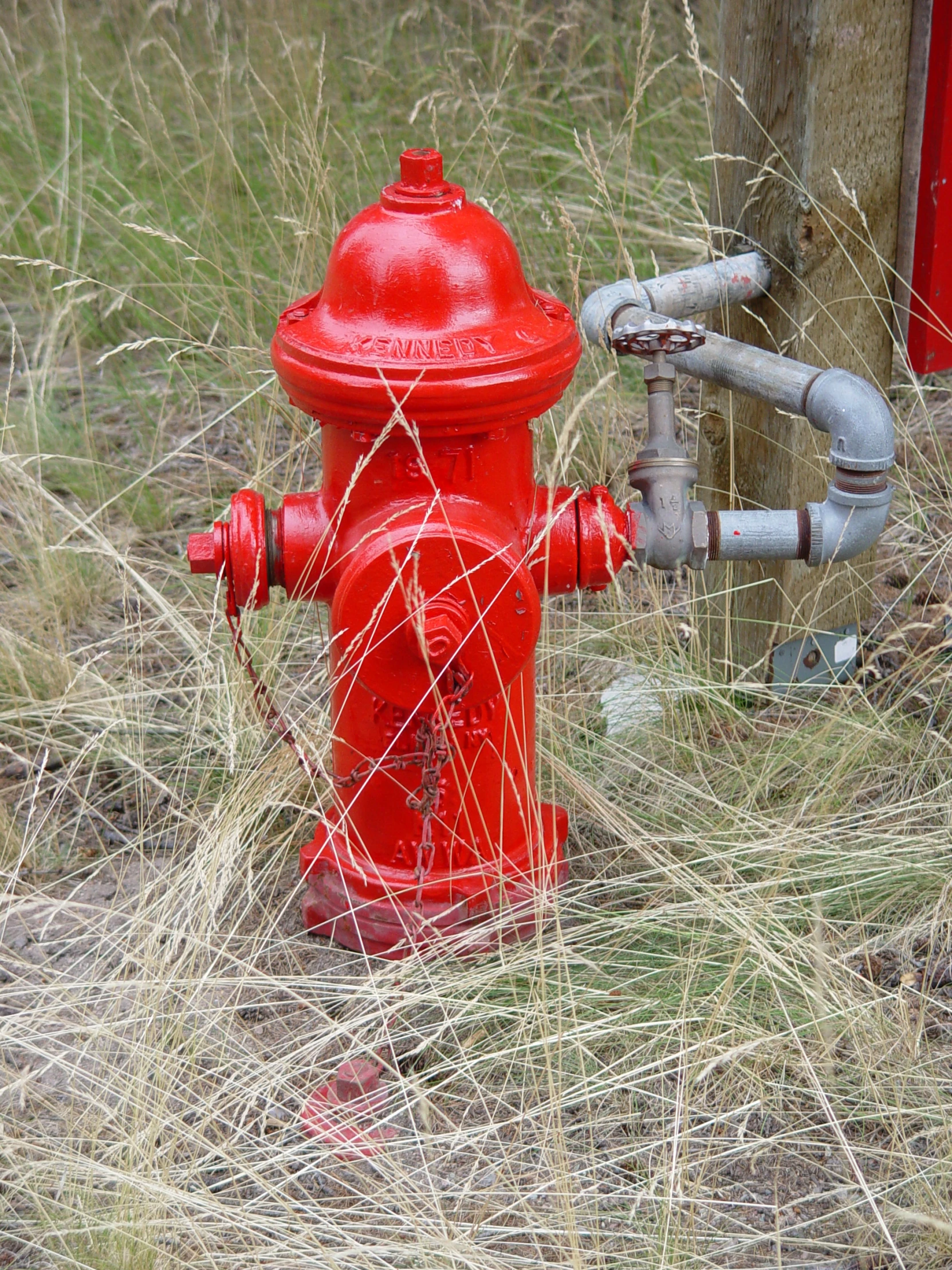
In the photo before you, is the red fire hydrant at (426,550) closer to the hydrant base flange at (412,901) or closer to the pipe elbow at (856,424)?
the hydrant base flange at (412,901)

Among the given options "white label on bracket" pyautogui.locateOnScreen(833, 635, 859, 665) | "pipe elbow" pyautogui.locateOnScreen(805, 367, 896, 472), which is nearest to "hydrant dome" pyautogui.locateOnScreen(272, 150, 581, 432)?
"pipe elbow" pyautogui.locateOnScreen(805, 367, 896, 472)

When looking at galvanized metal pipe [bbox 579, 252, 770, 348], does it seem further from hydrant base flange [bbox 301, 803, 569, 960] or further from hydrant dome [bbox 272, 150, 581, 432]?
hydrant base flange [bbox 301, 803, 569, 960]

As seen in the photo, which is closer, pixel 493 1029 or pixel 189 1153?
pixel 189 1153

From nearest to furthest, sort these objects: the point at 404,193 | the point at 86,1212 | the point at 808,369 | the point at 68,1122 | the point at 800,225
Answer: the point at 86,1212 → the point at 68,1122 → the point at 404,193 → the point at 808,369 → the point at 800,225

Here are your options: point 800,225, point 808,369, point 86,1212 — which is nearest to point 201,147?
point 800,225

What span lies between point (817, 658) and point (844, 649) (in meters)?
0.06

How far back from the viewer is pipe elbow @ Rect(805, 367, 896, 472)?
5.66ft

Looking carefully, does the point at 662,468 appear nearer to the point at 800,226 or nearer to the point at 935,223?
the point at 800,226

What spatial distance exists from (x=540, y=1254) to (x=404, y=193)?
Result: 1.20 m

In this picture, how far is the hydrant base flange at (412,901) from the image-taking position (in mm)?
1728

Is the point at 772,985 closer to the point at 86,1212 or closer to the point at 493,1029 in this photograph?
the point at 493,1029

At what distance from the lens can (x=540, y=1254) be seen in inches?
52.2

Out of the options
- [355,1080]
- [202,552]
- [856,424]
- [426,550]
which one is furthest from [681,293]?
[355,1080]

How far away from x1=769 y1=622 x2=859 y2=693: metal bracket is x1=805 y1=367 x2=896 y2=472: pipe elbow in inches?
20.3
